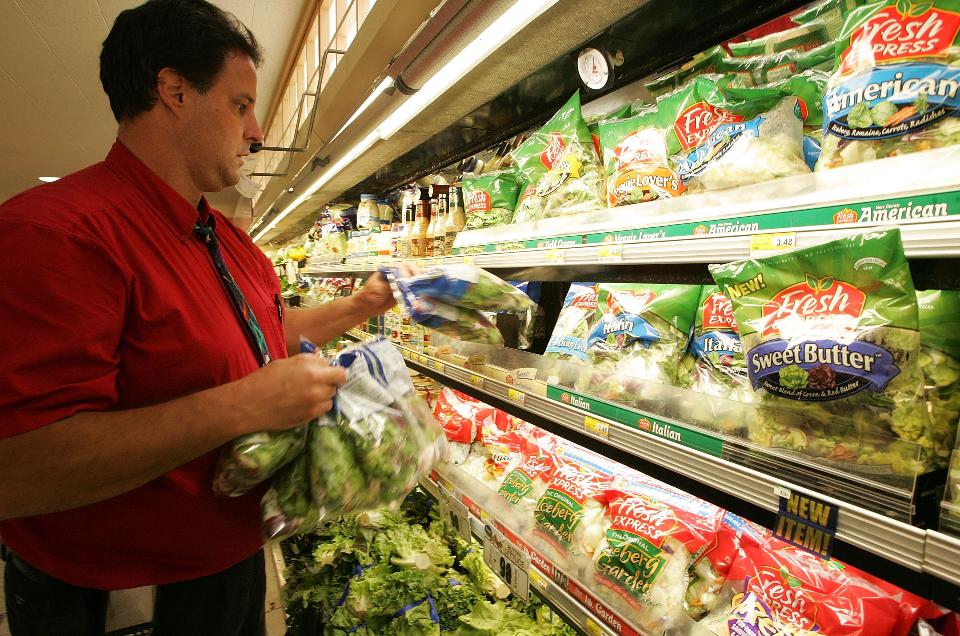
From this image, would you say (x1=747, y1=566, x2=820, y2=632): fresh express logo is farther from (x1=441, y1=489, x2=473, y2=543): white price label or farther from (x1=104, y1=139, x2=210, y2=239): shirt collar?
(x1=104, y1=139, x2=210, y2=239): shirt collar

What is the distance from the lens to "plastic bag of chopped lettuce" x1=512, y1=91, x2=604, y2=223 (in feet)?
4.52

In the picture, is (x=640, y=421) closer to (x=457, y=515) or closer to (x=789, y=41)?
(x=789, y=41)

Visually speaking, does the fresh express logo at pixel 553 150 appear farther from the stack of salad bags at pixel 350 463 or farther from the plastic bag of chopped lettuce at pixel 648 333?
the stack of salad bags at pixel 350 463

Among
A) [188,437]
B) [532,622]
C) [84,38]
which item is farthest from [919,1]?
[84,38]

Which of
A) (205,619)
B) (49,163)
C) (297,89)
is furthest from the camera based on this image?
(49,163)

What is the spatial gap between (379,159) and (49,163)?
931 centimetres

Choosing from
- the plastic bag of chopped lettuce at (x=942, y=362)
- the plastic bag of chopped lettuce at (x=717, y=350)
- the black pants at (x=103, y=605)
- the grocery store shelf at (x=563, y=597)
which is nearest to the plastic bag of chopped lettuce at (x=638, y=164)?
the plastic bag of chopped lettuce at (x=717, y=350)

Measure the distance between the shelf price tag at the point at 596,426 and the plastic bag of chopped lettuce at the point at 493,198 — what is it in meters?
0.83

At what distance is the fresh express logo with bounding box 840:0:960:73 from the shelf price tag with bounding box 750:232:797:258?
267mm

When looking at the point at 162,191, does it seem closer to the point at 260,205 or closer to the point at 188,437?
the point at 188,437

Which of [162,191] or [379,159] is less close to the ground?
[379,159]

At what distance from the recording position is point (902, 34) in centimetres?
71

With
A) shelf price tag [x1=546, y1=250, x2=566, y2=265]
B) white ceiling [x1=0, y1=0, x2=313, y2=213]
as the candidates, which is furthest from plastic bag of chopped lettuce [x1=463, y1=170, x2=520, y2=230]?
white ceiling [x1=0, y1=0, x2=313, y2=213]

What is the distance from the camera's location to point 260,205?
479 centimetres
